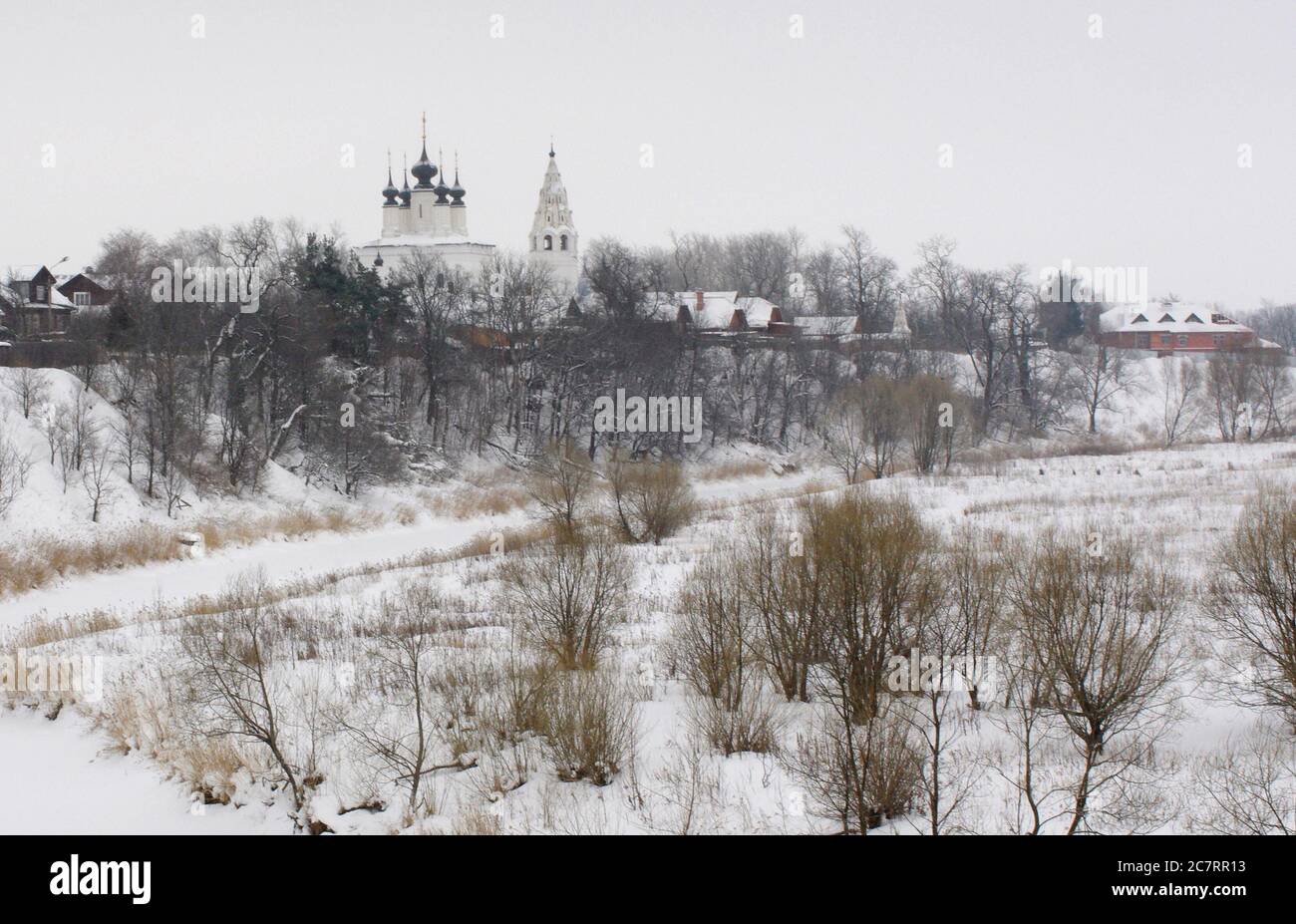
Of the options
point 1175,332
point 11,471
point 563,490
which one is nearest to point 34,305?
point 11,471

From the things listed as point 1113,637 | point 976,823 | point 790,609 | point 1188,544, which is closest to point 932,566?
point 790,609

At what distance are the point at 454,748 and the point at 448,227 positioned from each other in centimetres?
6598

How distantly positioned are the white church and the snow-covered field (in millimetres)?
49708

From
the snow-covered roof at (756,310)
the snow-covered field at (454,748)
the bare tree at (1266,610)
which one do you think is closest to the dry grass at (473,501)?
the snow-covered field at (454,748)

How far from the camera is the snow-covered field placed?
13859 millimetres

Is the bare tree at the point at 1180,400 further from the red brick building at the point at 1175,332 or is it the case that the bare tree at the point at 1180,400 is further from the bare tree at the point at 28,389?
the bare tree at the point at 28,389

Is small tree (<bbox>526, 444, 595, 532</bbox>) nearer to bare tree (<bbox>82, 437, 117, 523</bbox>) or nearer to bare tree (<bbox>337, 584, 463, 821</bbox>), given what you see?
bare tree (<bbox>337, 584, 463, 821</bbox>)

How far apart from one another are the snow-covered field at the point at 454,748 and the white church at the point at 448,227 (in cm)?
4971

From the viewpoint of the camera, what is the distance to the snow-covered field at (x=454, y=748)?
13.9 metres

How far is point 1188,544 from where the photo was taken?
26.4 meters

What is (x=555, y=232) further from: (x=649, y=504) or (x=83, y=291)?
(x=649, y=504)

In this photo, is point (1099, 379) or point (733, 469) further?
point (1099, 379)

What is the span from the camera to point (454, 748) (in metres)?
15.8
